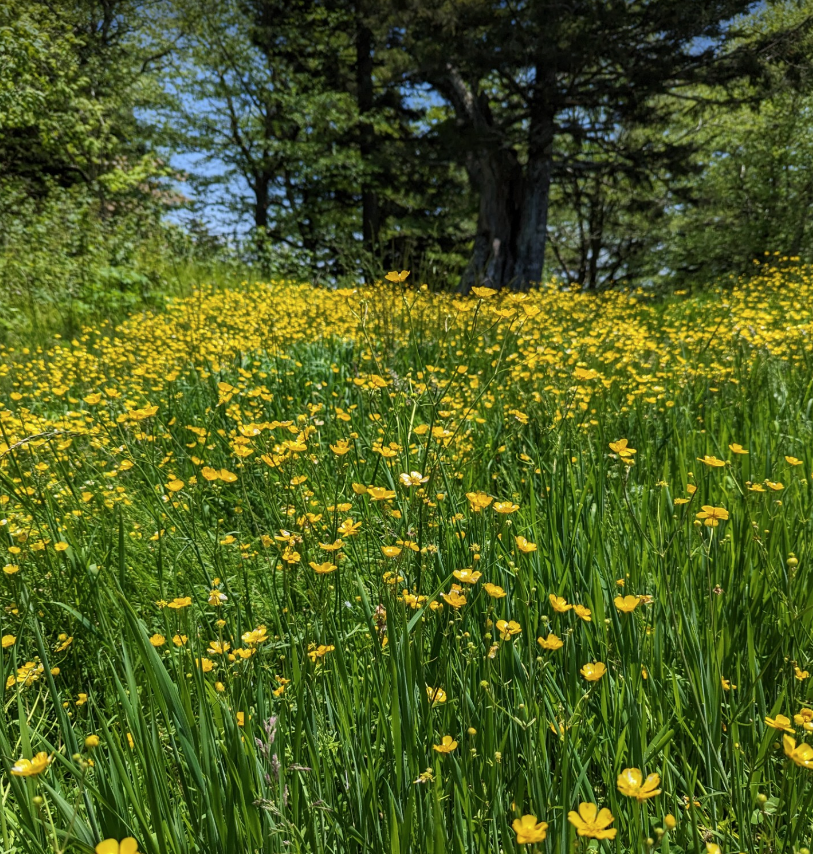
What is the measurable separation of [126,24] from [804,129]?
16.9 meters

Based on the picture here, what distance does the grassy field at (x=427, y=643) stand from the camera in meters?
0.86

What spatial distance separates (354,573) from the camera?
5.72 ft

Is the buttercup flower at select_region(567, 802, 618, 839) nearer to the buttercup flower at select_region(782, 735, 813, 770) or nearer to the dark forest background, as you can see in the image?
the buttercup flower at select_region(782, 735, 813, 770)

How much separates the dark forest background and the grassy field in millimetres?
2920

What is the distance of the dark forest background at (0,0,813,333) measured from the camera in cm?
735

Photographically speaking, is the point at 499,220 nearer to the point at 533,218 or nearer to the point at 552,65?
the point at 533,218

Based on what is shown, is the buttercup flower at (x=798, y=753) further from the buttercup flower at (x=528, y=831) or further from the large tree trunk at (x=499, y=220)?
the large tree trunk at (x=499, y=220)

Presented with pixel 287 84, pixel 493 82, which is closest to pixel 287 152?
pixel 287 84

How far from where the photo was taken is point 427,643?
4.11 ft

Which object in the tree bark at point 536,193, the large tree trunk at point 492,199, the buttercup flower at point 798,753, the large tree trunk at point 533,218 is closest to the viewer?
the buttercup flower at point 798,753

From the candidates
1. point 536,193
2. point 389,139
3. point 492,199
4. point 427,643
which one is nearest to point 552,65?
point 536,193

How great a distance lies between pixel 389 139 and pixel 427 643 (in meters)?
15.4

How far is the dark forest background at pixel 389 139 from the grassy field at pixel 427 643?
2920 mm

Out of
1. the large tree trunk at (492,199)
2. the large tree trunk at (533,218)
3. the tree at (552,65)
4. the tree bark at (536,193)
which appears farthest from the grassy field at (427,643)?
the large tree trunk at (492,199)
